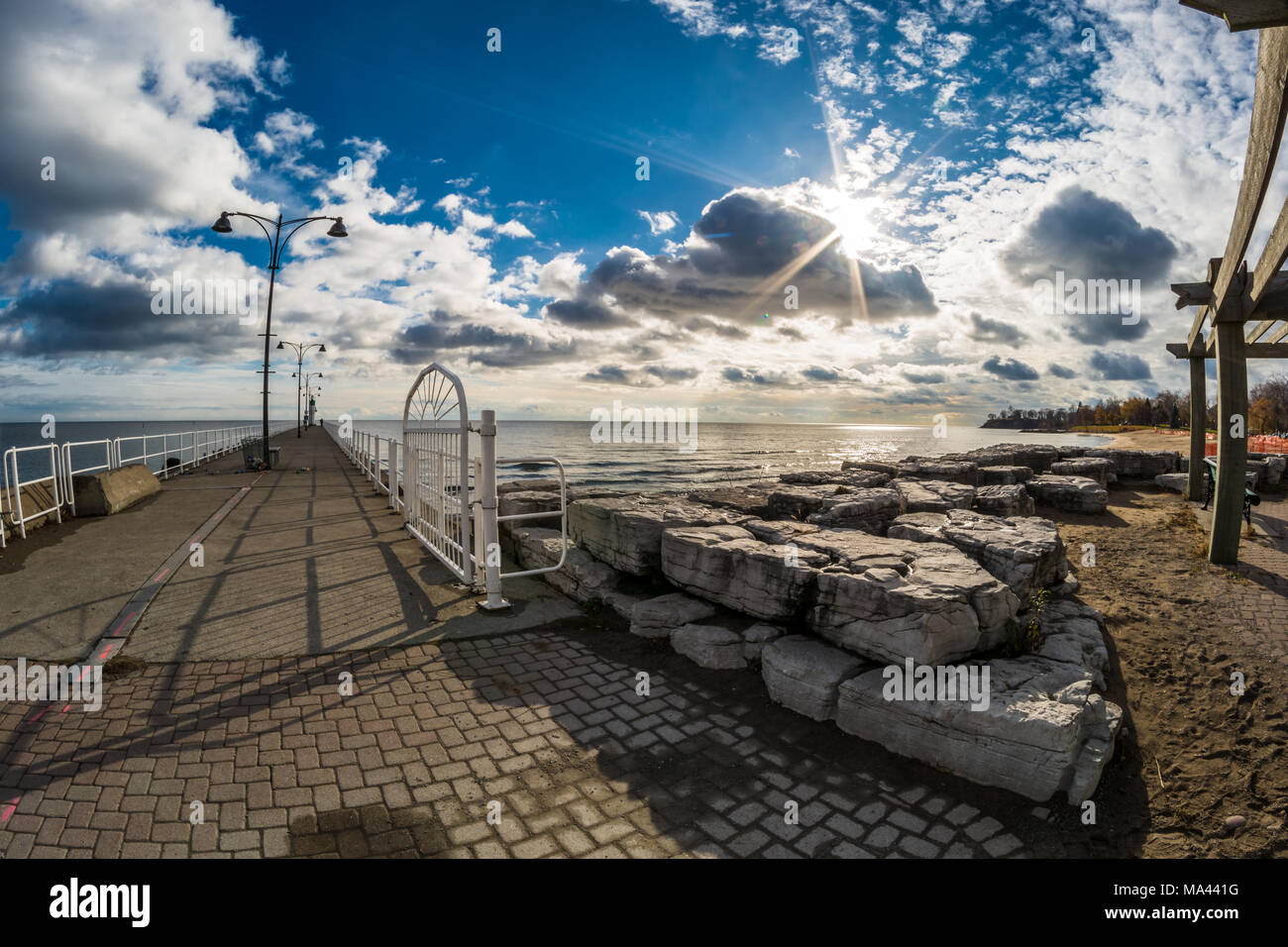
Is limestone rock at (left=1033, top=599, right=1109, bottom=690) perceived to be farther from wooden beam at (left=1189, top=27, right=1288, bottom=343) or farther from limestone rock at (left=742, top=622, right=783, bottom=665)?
wooden beam at (left=1189, top=27, right=1288, bottom=343)

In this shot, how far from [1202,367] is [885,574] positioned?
1379 cm

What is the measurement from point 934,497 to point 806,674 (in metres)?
5.79

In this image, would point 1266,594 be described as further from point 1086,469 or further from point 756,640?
point 1086,469

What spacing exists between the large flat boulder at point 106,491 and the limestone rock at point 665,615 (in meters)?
10.4

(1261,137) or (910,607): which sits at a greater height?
(1261,137)

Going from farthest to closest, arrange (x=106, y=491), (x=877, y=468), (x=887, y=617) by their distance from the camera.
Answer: (x=877, y=468), (x=106, y=491), (x=887, y=617)

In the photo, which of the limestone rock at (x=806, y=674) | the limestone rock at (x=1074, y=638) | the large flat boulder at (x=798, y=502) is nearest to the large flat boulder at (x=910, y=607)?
the limestone rock at (x=806, y=674)

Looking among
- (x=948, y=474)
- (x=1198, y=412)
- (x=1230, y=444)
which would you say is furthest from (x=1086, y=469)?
(x=1230, y=444)

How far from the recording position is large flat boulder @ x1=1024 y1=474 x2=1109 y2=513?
1096cm

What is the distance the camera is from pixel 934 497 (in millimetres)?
8930

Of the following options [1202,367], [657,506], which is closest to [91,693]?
[657,506]

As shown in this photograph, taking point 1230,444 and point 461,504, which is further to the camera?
point 1230,444

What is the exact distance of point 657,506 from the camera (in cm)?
704
